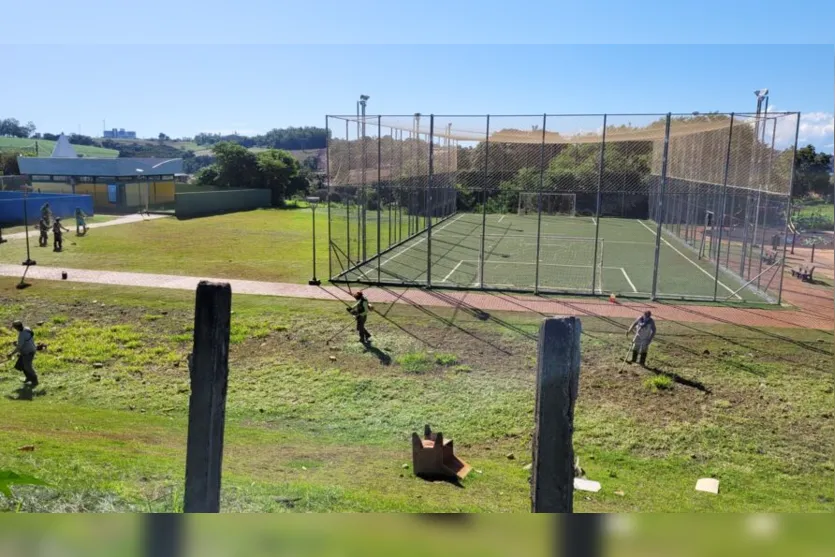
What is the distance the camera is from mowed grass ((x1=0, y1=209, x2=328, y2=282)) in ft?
82.3

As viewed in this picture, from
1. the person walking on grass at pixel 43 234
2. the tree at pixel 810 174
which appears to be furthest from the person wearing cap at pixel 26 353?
the tree at pixel 810 174

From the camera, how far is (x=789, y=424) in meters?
11.4

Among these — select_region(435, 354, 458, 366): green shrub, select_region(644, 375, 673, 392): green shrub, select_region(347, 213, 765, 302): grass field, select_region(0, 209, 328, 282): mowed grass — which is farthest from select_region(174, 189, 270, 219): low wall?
select_region(644, 375, 673, 392): green shrub

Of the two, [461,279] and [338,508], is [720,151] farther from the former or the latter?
[338,508]

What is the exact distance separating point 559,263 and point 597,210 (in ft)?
21.1

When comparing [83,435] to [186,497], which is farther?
[83,435]

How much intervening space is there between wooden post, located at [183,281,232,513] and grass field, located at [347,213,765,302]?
17.3m

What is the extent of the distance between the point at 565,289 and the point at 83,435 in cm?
1570

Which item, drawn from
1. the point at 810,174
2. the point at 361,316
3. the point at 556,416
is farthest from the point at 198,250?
the point at 810,174

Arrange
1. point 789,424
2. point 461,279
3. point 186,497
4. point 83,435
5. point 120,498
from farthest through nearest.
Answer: point 461,279 < point 789,424 < point 83,435 < point 120,498 < point 186,497

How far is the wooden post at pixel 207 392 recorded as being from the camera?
13.6 ft

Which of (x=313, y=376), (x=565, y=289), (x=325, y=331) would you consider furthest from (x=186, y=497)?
(x=565, y=289)

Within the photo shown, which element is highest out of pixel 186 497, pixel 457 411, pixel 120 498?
pixel 186 497

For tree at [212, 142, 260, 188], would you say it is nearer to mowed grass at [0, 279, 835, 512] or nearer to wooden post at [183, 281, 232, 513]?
mowed grass at [0, 279, 835, 512]
